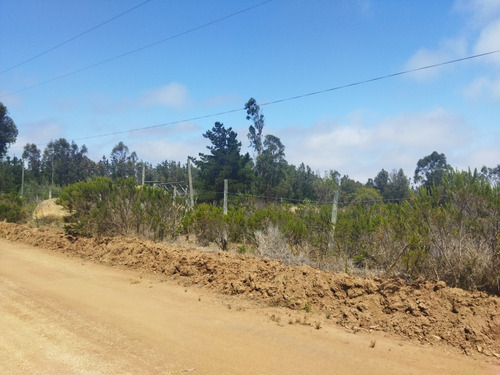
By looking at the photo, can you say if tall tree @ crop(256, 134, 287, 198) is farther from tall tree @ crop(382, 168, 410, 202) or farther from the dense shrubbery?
the dense shrubbery

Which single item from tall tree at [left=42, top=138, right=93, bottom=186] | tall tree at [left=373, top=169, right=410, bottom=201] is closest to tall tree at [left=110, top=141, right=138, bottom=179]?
tall tree at [left=42, top=138, right=93, bottom=186]

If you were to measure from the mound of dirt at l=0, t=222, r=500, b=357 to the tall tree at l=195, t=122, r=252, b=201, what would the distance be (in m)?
32.8

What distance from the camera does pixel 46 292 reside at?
771 centimetres

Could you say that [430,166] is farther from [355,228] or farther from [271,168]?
[355,228]

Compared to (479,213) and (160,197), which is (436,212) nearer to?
(479,213)

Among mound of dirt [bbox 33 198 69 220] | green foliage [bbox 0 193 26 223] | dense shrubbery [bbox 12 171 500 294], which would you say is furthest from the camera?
mound of dirt [bbox 33 198 69 220]

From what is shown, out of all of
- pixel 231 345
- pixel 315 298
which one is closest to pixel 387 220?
pixel 315 298

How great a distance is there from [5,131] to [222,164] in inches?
1249

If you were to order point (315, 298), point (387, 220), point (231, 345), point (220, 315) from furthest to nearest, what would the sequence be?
point (387, 220) < point (315, 298) < point (220, 315) < point (231, 345)

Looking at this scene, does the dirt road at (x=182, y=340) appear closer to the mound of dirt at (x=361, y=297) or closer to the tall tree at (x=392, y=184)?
the mound of dirt at (x=361, y=297)

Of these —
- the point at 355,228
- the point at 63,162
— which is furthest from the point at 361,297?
the point at 63,162

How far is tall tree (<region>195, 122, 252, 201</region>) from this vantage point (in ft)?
143

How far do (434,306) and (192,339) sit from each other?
3302 millimetres

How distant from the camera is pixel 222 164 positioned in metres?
→ 44.8
